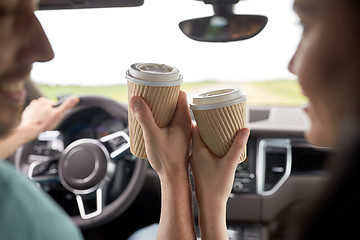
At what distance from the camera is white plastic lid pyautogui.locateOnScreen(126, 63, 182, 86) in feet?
2.78

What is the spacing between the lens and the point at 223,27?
53.9 inches

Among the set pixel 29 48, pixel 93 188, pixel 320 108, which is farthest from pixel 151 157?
pixel 93 188

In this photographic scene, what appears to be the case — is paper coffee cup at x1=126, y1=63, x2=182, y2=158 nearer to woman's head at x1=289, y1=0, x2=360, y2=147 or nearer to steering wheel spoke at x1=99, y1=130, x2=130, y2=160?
woman's head at x1=289, y1=0, x2=360, y2=147

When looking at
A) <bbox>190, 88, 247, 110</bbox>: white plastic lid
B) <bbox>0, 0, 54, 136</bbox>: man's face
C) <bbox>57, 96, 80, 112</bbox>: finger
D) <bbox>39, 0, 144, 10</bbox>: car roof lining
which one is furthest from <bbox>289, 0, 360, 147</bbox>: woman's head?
<bbox>57, 96, 80, 112</bbox>: finger

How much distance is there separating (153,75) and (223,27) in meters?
0.58

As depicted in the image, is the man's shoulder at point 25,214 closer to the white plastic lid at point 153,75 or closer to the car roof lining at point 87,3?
the white plastic lid at point 153,75

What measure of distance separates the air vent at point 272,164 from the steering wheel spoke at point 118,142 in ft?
1.91

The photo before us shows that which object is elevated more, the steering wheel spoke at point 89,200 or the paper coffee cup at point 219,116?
the paper coffee cup at point 219,116

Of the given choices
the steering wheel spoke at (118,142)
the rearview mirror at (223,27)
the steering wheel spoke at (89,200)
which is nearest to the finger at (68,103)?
the steering wheel spoke at (118,142)

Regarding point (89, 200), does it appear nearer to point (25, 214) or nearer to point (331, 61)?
point (25, 214)

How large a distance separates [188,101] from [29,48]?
0.44 metres

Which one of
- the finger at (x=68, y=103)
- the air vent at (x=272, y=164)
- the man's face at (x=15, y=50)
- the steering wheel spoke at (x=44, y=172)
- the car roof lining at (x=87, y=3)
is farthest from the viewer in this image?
the air vent at (x=272, y=164)

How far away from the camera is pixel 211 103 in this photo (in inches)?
34.1

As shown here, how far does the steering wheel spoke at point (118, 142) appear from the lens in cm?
177
